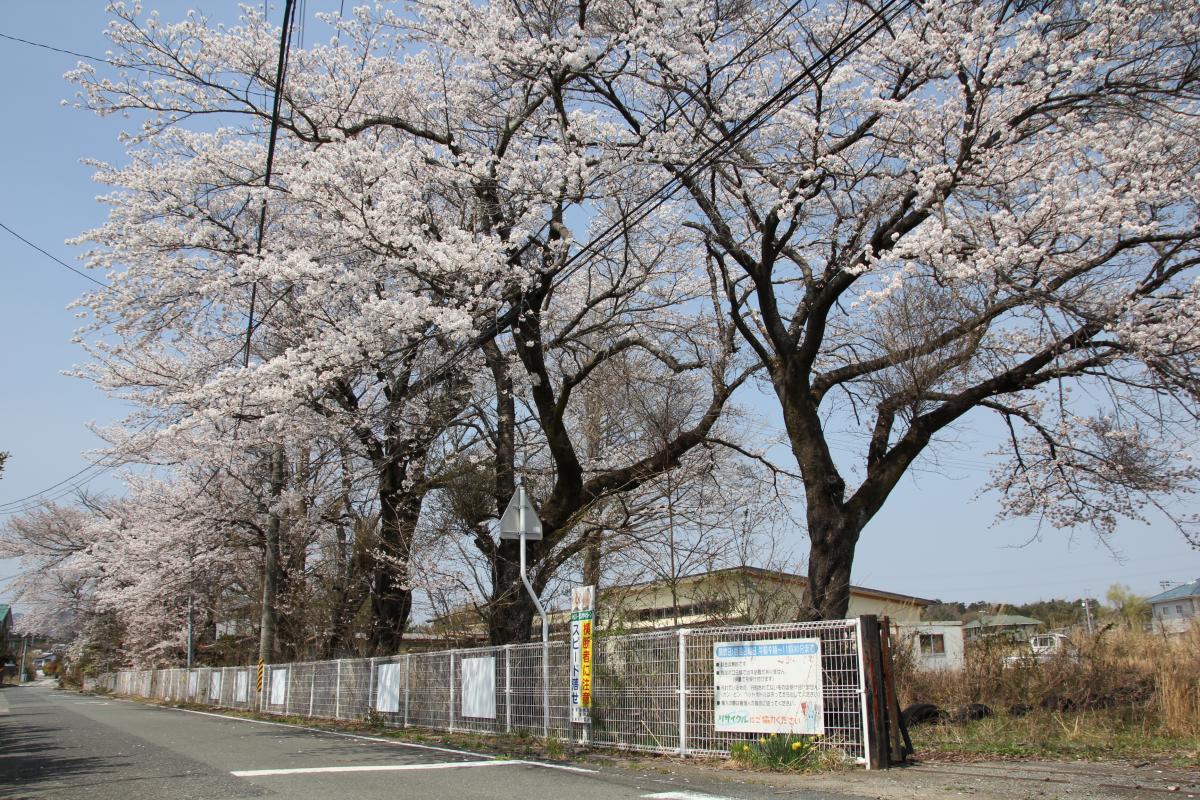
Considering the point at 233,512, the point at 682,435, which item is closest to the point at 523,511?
the point at 682,435

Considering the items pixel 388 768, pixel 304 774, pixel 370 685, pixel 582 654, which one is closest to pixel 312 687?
pixel 370 685

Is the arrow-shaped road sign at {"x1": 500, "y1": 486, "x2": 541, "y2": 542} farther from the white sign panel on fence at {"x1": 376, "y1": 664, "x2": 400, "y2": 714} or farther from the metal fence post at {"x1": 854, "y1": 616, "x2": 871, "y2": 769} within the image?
the white sign panel on fence at {"x1": 376, "y1": 664, "x2": 400, "y2": 714}

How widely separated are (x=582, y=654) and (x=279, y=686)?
585 inches

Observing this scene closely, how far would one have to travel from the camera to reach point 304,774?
7.95m

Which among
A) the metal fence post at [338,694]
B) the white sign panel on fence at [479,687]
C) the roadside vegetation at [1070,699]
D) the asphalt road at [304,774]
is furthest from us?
the metal fence post at [338,694]

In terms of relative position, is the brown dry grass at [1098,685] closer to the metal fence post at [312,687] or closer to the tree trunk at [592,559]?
the tree trunk at [592,559]

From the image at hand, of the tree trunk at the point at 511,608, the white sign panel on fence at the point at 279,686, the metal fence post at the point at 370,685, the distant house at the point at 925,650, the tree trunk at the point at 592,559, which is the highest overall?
the tree trunk at the point at 592,559

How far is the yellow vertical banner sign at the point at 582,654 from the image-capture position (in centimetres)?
991

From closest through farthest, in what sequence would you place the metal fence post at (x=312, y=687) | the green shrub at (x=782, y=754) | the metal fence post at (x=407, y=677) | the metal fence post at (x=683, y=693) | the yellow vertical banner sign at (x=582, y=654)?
the green shrub at (x=782, y=754) → the metal fence post at (x=683, y=693) → the yellow vertical banner sign at (x=582, y=654) → the metal fence post at (x=407, y=677) → the metal fence post at (x=312, y=687)

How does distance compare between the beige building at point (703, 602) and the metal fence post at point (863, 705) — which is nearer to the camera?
the metal fence post at point (863, 705)

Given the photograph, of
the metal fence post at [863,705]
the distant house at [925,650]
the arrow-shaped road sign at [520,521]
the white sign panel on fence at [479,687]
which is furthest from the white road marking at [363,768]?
the distant house at [925,650]

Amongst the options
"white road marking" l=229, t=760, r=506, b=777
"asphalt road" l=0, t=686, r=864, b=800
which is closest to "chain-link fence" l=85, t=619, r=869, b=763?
"asphalt road" l=0, t=686, r=864, b=800

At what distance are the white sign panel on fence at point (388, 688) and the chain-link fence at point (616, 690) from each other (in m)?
0.02

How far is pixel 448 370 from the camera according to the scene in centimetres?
1558
